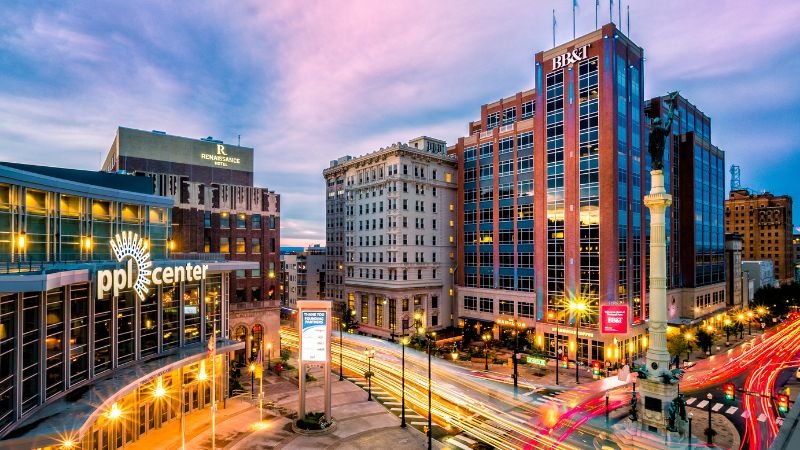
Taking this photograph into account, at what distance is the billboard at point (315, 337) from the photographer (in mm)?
34188

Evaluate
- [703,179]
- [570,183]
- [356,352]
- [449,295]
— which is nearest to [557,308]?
[570,183]

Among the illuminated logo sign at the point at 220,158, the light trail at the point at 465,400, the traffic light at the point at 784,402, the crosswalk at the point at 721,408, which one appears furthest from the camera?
the illuminated logo sign at the point at 220,158

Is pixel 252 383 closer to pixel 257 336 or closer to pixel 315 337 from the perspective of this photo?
pixel 257 336

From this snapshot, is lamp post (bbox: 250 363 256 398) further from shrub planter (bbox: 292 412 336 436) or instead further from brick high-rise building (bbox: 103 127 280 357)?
shrub planter (bbox: 292 412 336 436)

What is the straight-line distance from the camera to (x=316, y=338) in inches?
1350

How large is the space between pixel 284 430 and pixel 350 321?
45504 mm

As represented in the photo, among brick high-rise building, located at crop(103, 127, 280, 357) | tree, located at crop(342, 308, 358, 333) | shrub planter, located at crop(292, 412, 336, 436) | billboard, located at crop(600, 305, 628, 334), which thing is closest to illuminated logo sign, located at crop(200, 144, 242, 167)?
brick high-rise building, located at crop(103, 127, 280, 357)

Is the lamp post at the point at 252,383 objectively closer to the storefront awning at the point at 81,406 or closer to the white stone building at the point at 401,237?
the storefront awning at the point at 81,406

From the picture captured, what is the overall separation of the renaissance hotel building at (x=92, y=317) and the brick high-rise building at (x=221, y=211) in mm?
13197

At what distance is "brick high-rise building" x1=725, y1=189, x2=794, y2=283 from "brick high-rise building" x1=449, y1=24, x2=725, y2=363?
108 m

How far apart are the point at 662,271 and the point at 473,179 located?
43.8m

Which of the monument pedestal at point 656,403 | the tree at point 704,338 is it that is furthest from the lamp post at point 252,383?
the tree at point 704,338

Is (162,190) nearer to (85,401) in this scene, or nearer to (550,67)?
(85,401)

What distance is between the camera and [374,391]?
142ft
